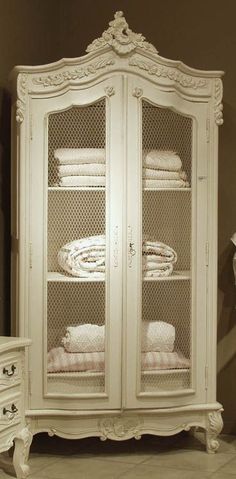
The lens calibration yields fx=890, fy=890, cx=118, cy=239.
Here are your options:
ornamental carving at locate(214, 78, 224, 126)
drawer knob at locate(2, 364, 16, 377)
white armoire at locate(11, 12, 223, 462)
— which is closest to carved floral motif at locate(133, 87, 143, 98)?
white armoire at locate(11, 12, 223, 462)

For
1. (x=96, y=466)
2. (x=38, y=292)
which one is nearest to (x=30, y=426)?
(x=96, y=466)

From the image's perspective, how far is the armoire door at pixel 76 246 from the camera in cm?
414

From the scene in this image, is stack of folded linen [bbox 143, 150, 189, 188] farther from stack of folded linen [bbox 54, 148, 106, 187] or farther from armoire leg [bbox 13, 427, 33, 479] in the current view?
armoire leg [bbox 13, 427, 33, 479]

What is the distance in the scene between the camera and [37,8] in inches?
188

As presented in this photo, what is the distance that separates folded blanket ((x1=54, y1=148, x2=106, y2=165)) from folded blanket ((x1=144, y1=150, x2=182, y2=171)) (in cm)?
22

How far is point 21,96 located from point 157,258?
3.25 ft

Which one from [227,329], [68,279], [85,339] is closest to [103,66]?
[68,279]

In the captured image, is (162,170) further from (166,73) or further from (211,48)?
(211,48)

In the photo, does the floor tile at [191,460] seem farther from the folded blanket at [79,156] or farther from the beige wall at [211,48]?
the folded blanket at [79,156]

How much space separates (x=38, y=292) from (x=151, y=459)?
96 centimetres

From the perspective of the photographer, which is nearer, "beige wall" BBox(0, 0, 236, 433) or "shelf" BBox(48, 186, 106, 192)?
"shelf" BBox(48, 186, 106, 192)

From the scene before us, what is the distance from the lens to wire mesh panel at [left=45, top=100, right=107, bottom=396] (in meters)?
4.17

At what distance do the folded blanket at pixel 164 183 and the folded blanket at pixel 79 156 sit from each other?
23 centimetres

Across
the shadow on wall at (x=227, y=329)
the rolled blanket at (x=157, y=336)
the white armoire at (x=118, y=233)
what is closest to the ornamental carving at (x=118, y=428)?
the white armoire at (x=118, y=233)
